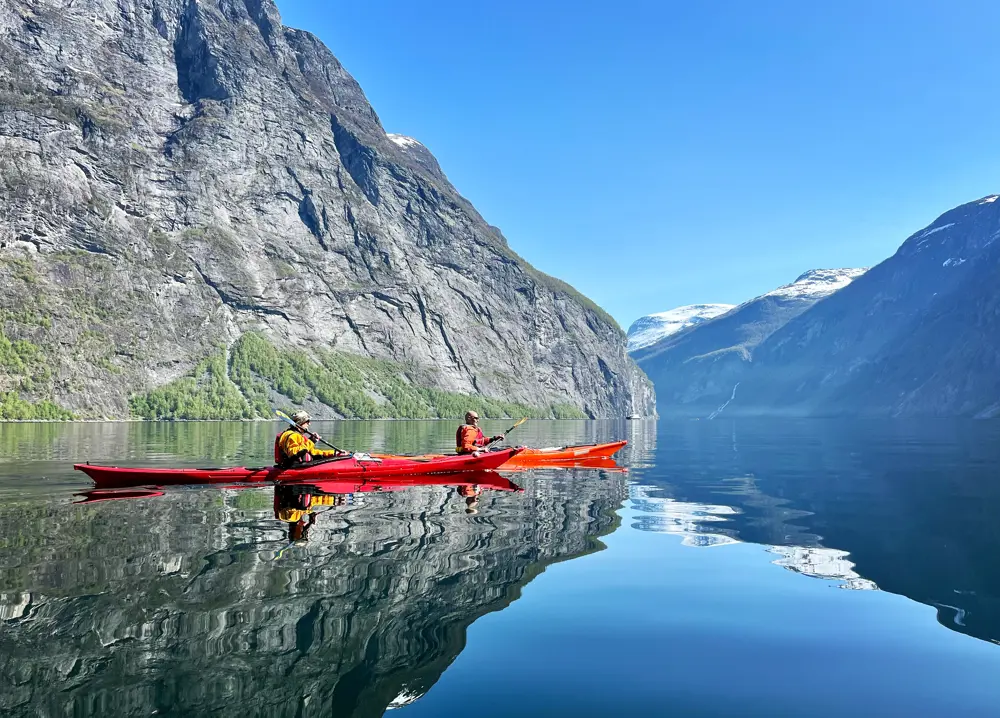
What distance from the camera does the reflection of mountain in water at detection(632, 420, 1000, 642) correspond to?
48.1 feet

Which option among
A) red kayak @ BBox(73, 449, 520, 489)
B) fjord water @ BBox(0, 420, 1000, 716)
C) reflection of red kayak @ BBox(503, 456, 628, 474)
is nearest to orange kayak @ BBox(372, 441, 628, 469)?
reflection of red kayak @ BBox(503, 456, 628, 474)

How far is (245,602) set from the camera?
480 inches

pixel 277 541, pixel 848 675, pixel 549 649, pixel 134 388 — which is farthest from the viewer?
pixel 134 388

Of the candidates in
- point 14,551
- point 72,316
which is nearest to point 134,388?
point 72,316

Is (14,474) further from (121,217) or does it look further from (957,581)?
(121,217)

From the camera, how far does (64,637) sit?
34.0ft

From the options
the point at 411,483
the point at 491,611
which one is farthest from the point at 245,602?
the point at 411,483

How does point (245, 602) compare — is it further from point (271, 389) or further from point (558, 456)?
point (271, 389)

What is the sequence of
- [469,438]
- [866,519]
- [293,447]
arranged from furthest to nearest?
1. [469,438]
2. [293,447]
3. [866,519]

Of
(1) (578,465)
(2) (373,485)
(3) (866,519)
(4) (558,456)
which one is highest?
(4) (558,456)

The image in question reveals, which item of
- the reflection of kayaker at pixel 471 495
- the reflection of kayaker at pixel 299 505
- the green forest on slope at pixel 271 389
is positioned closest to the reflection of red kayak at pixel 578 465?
the reflection of kayaker at pixel 471 495

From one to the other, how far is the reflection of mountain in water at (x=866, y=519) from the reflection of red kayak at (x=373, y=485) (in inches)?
251

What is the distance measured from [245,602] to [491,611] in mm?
4129

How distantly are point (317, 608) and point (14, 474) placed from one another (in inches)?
1065
